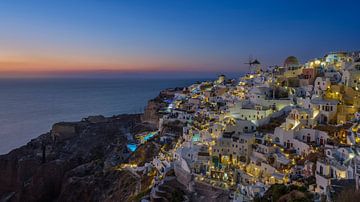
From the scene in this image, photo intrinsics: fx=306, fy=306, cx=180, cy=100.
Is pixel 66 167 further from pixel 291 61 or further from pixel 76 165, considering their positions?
pixel 291 61

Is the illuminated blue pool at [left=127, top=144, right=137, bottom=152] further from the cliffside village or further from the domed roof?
the domed roof

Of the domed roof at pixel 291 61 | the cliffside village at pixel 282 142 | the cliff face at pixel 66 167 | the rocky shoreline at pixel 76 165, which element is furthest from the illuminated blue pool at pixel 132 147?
the domed roof at pixel 291 61

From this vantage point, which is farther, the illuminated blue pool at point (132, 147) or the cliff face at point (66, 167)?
the illuminated blue pool at point (132, 147)

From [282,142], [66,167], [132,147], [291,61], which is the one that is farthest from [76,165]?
[291,61]

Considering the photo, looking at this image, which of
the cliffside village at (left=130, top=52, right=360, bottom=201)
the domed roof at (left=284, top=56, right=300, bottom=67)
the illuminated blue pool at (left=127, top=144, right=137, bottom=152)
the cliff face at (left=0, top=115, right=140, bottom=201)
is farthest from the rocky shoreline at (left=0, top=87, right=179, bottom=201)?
the domed roof at (left=284, top=56, right=300, bottom=67)

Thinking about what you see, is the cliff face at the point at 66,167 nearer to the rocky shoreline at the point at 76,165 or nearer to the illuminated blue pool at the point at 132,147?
the rocky shoreline at the point at 76,165

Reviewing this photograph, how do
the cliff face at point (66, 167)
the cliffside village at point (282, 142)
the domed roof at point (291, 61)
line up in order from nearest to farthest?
1. the cliffside village at point (282, 142)
2. the cliff face at point (66, 167)
3. the domed roof at point (291, 61)

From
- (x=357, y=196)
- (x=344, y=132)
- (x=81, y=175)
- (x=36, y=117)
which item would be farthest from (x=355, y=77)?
(x=36, y=117)
